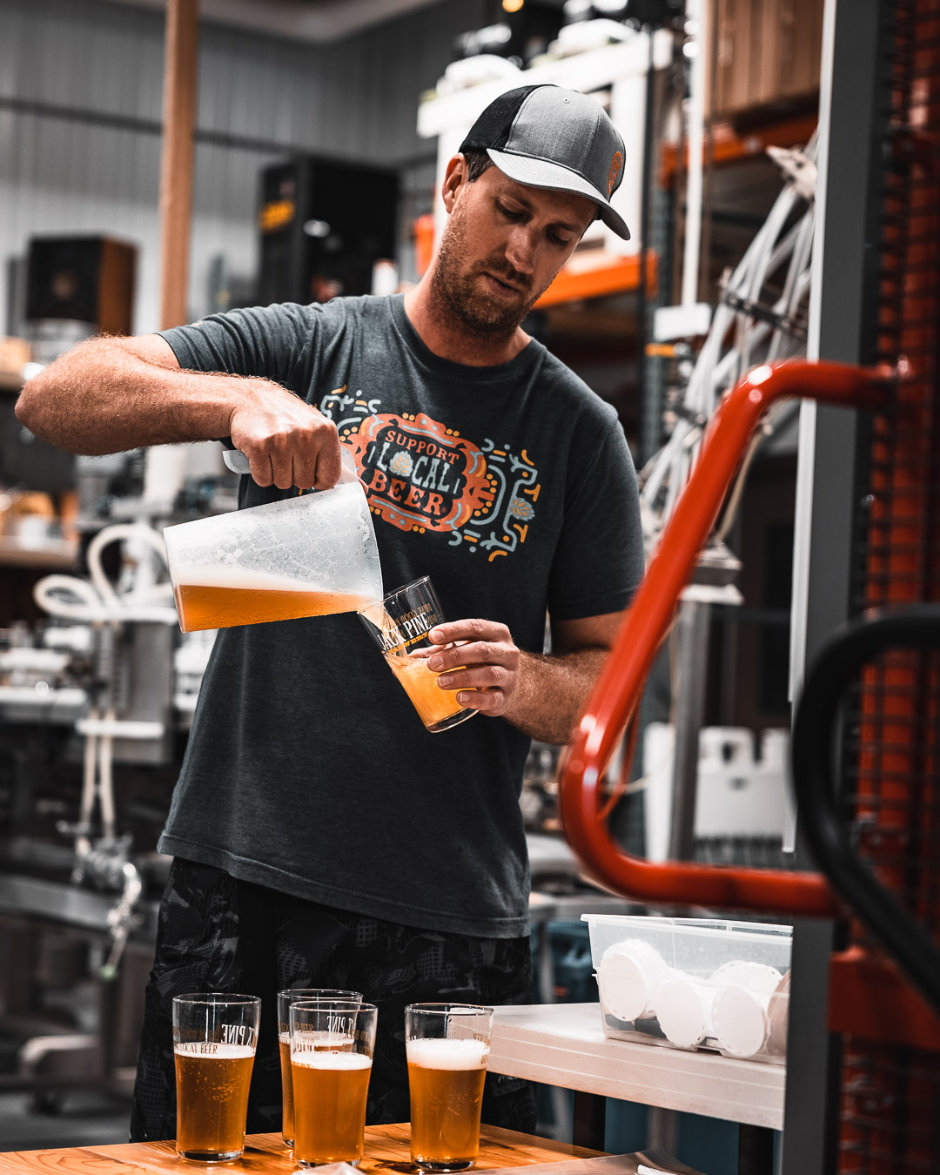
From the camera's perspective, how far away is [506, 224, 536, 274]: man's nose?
1.65m

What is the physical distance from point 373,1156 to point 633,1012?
271 mm

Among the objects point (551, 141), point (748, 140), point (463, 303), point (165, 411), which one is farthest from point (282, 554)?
point (748, 140)

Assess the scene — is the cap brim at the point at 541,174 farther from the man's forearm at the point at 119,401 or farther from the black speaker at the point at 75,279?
the black speaker at the point at 75,279

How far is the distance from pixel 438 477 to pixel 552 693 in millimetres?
264

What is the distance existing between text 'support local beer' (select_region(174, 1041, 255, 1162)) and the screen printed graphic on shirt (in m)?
0.66

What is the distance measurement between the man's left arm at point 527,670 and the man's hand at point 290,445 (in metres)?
0.17

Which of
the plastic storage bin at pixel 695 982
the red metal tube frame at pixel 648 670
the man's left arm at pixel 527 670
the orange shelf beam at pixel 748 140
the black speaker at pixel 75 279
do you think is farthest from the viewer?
the black speaker at pixel 75 279

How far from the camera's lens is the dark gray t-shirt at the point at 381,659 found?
1.62m

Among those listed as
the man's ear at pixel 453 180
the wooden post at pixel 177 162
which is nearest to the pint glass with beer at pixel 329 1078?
the man's ear at pixel 453 180

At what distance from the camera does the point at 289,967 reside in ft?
5.32

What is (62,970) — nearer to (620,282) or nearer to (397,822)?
(620,282)

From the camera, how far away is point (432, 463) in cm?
167

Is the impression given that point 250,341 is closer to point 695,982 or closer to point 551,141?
point 551,141

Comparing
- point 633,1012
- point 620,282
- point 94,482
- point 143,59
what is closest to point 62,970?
point 94,482
